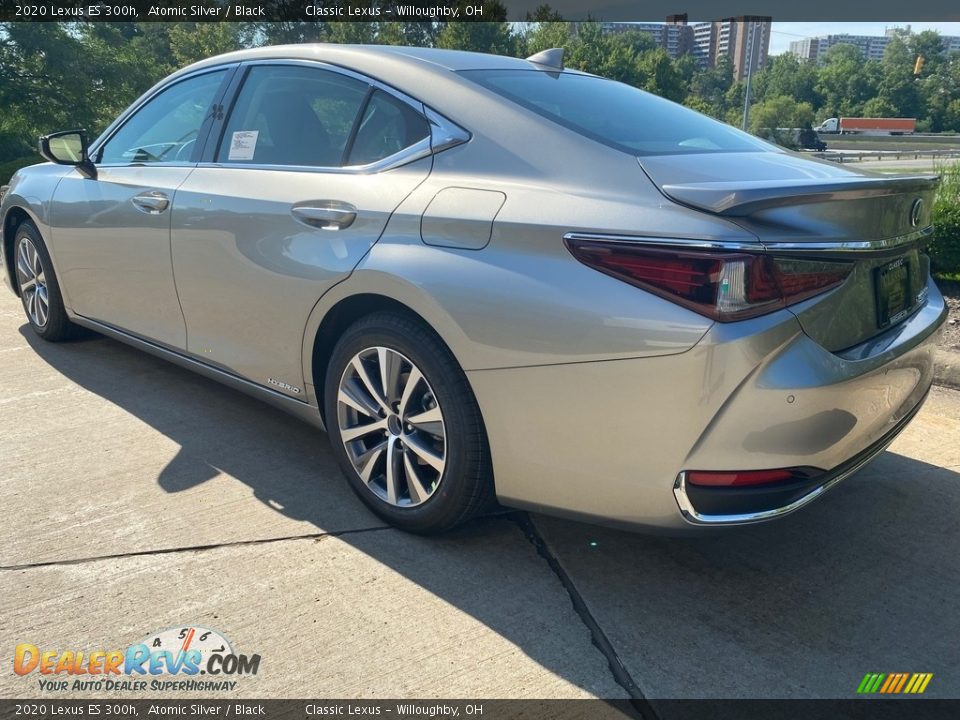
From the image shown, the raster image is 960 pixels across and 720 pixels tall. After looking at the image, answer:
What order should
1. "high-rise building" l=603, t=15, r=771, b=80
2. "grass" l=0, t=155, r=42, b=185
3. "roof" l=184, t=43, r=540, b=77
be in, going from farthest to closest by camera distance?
"high-rise building" l=603, t=15, r=771, b=80
"grass" l=0, t=155, r=42, b=185
"roof" l=184, t=43, r=540, b=77

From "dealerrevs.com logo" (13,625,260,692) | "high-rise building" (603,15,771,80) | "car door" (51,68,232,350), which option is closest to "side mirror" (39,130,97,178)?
"car door" (51,68,232,350)

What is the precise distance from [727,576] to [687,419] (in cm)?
84

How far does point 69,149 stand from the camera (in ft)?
14.5

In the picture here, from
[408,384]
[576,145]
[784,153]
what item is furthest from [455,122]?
[784,153]

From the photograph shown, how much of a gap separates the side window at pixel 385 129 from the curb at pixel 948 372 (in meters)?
3.27

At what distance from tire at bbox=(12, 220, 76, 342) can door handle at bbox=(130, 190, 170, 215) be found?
1.21 m

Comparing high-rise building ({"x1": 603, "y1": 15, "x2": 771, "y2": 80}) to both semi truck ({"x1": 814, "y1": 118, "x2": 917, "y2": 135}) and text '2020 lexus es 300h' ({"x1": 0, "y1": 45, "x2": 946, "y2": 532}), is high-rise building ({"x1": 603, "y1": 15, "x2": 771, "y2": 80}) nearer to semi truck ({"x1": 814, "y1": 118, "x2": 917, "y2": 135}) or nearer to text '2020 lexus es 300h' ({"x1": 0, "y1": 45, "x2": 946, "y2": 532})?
semi truck ({"x1": 814, "y1": 118, "x2": 917, "y2": 135})

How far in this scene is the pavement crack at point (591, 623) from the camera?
2.10 metres

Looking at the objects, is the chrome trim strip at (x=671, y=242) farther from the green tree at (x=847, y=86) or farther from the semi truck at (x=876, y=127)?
the green tree at (x=847, y=86)

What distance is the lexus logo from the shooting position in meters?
2.50

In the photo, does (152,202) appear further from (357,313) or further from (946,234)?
(946,234)

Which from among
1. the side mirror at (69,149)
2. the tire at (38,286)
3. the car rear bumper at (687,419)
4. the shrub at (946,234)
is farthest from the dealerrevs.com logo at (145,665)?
the shrub at (946,234)

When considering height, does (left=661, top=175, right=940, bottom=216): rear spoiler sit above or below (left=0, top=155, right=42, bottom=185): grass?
above

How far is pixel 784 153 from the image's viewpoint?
292 cm
